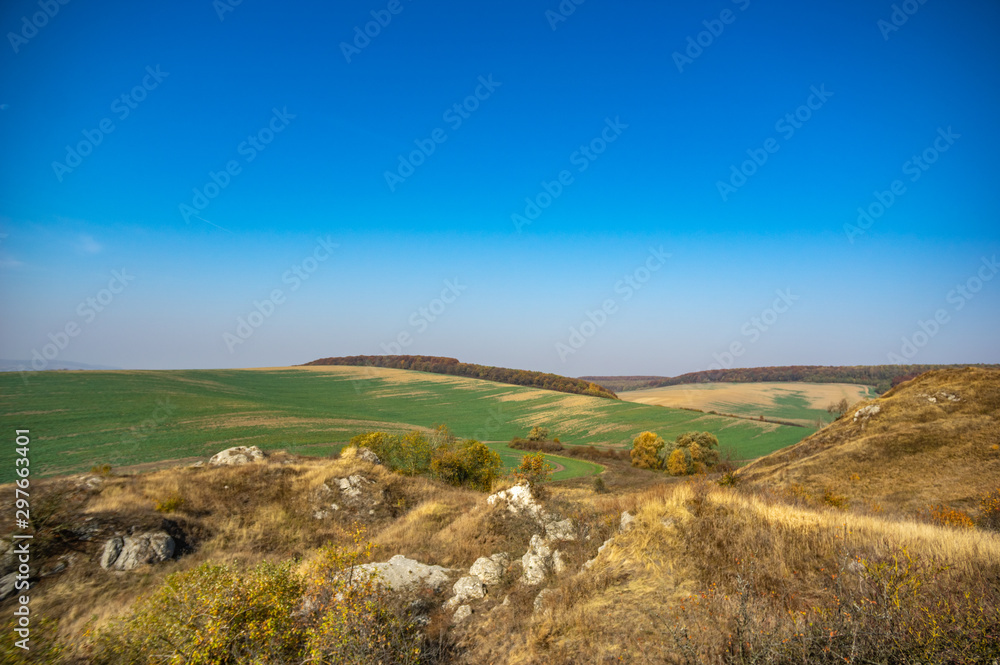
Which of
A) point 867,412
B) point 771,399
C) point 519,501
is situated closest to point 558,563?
point 519,501

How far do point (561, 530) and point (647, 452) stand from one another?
5178cm

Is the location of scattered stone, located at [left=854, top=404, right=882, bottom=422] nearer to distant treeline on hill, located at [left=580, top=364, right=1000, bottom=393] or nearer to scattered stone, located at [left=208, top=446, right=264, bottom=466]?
scattered stone, located at [left=208, top=446, right=264, bottom=466]

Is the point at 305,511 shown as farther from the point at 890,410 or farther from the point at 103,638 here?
the point at 890,410

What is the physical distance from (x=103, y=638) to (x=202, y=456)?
4743cm

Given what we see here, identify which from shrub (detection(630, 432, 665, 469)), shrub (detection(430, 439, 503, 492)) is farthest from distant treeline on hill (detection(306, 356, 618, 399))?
shrub (detection(430, 439, 503, 492))

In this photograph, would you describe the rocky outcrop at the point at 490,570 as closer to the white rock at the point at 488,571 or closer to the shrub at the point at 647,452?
the white rock at the point at 488,571

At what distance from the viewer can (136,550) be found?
14.1 metres

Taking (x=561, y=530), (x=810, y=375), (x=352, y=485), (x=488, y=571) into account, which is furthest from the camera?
(x=810, y=375)

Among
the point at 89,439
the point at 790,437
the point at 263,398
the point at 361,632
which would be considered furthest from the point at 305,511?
the point at 790,437

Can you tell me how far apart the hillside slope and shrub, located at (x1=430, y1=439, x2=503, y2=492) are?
21.1 metres

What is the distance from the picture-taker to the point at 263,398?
79750 mm

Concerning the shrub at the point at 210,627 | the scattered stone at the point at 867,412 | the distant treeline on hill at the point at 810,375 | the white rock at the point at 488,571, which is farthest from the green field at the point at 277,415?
the distant treeline on hill at the point at 810,375

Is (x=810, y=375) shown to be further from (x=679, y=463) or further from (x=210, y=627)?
(x=210, y=627)

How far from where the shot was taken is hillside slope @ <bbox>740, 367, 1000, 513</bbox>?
1909 centimetres
